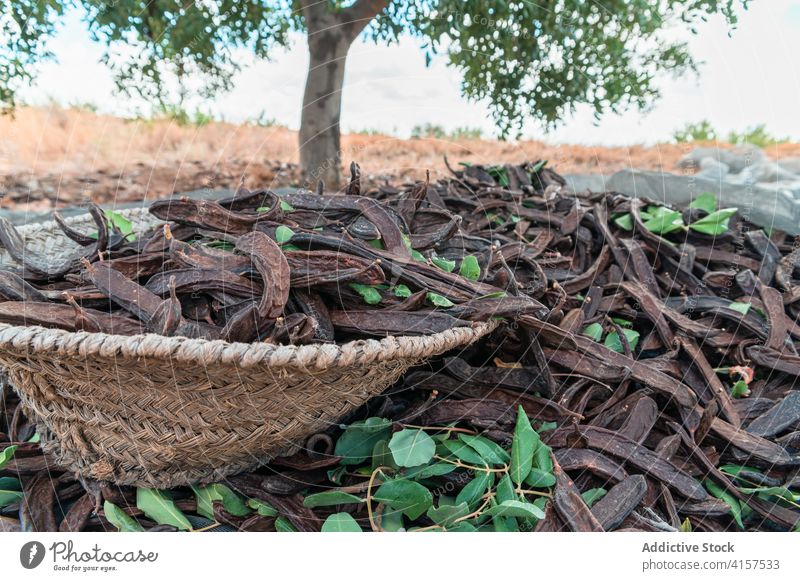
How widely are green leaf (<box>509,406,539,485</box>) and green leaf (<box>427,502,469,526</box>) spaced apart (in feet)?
0.27

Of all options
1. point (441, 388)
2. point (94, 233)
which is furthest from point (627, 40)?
point (94, 233)

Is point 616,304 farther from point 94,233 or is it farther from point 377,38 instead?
point 94,233

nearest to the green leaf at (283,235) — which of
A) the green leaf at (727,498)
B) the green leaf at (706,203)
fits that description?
the green leaf at (727,498)

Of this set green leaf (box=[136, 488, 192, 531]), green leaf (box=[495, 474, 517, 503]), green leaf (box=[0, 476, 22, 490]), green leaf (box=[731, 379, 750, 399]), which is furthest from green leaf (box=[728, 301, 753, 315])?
green leaf (box=[0, 476, 22, 490])

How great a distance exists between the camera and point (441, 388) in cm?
88

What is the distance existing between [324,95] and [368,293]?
42 centimetres

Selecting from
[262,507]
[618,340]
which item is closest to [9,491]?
[262,507]

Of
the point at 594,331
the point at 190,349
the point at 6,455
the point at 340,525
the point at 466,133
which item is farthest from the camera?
the point at 466,133

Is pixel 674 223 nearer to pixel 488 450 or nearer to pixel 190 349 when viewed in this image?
pixel 488 450

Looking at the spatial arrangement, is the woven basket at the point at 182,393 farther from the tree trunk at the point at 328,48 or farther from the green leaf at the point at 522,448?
the tree trunk at the point at 328,48

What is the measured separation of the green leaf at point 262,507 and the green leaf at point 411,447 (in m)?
0.17

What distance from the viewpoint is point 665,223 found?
1.30 metres

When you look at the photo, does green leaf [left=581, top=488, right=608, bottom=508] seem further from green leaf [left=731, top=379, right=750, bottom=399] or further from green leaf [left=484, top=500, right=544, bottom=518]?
green leaf [left=731, top=379, right=750, bottom=399]

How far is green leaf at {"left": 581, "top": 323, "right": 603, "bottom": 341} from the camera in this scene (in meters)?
1.00
